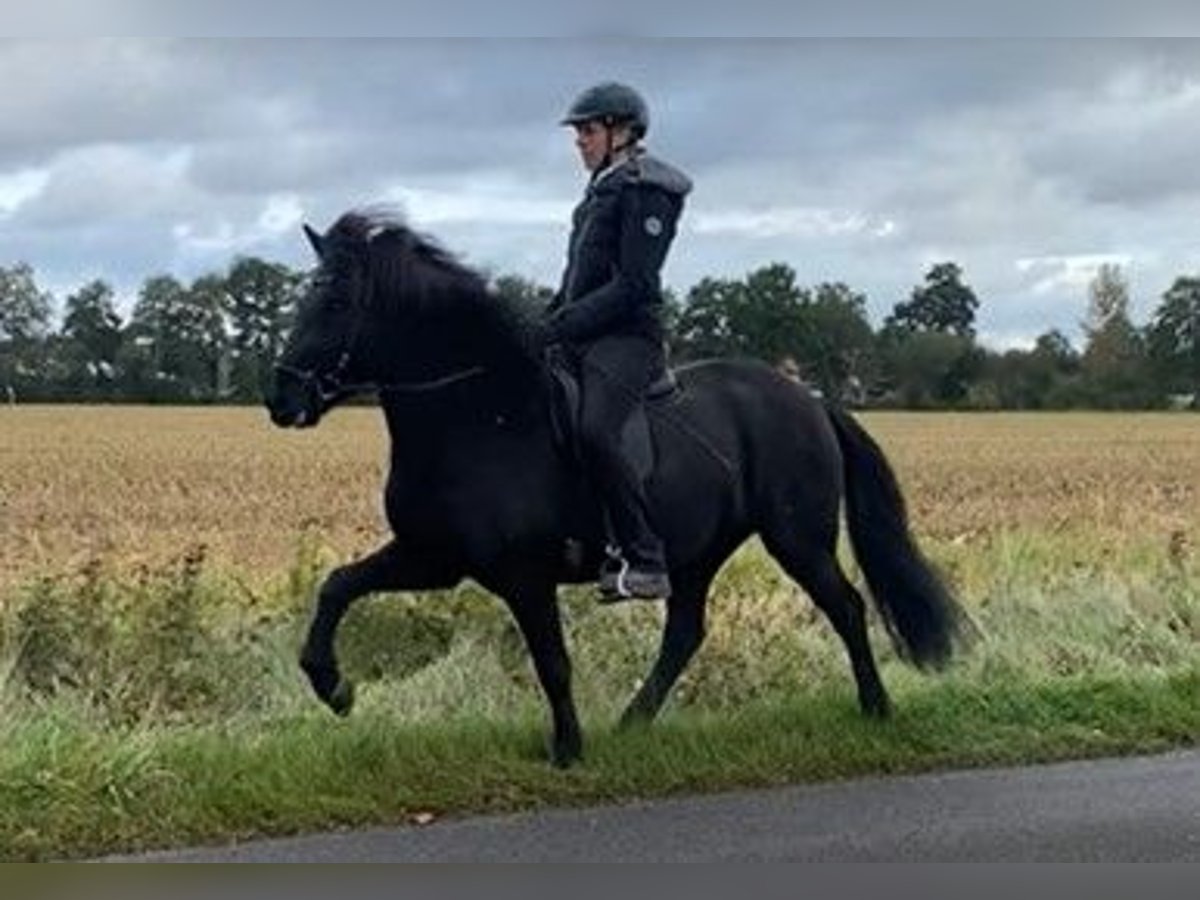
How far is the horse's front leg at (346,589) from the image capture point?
7.13 metres

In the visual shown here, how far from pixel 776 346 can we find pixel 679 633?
4626mm

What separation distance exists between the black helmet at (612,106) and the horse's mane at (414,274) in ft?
2.86

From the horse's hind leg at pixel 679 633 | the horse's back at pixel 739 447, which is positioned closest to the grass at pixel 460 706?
the horse's hind leg at pixel 679 633

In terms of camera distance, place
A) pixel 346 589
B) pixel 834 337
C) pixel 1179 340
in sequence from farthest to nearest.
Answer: pixel 1179 340, pixel 834 337, pixel 346 589

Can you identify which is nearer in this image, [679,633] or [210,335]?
[679,633]

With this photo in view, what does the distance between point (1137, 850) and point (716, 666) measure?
3173mm

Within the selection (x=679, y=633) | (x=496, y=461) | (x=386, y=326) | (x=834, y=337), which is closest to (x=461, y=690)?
(x=679, y=633)

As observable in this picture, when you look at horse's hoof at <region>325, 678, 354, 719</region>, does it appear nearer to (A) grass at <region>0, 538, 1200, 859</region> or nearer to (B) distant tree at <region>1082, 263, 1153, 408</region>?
(A) grass at <region>0, 538, 1200, 859</region>

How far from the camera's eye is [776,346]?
12.6 metres

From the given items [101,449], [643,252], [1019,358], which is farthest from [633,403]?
[1019,358]

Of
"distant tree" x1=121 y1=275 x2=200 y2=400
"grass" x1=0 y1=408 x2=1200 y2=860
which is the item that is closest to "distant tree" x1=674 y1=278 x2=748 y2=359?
"grass" x1=0 y1=408 x2=1200 y2=860

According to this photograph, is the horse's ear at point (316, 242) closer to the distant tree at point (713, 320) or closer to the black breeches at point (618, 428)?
the black breeches at point (618, 428)

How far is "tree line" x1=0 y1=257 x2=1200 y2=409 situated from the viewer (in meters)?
11.5

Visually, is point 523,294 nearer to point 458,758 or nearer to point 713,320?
point 458,758
